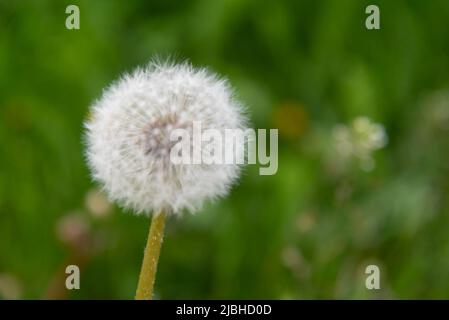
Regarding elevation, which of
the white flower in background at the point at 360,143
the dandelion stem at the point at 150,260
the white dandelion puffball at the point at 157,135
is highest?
the white flower in background at the point at 360,143

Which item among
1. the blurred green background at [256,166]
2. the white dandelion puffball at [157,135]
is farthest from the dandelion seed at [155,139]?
the blurred green background at [256,166]

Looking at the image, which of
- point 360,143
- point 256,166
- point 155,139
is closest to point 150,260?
point 155,139

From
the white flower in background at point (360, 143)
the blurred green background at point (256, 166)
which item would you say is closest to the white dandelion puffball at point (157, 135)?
the blurred green background at point (256, 166)

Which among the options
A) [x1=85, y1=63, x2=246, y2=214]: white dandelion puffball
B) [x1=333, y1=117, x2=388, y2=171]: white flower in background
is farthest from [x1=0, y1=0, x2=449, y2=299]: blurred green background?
[x1=85, y1=63, x2=246, y2=214]: white dandelion puffball

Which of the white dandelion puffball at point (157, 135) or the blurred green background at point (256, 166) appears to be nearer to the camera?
the white dandelion puffball at point (157, 135)

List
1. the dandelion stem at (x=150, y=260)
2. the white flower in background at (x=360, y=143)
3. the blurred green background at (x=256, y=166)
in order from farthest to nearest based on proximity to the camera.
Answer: the blurred green background at (x=256, y=166)
the white flower in background at (x=360, y=143)
the dandelion stem at (x=150, y=260)

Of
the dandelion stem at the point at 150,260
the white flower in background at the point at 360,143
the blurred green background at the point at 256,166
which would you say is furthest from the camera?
the blurred green background at the point at 256,166

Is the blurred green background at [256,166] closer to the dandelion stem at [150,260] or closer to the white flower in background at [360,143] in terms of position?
the white flower in background at [360,143]

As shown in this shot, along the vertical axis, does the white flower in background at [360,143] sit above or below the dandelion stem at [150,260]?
above
